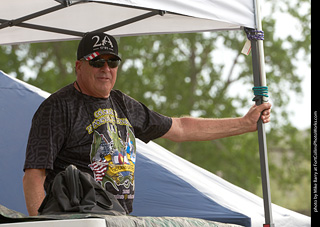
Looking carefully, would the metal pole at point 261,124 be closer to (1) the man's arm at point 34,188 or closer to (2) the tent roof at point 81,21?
(2) the tent roof at point 81,21

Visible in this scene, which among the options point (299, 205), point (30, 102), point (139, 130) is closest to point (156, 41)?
point (299, 205)

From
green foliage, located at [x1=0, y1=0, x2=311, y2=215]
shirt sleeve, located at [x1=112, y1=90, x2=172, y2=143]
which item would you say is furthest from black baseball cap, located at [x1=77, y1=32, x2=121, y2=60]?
green foliage, located at [x1=0, y1=0, x2=311, y2=215]

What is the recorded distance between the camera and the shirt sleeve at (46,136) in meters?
3.71

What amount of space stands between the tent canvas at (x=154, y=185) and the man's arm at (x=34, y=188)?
5.55 feet

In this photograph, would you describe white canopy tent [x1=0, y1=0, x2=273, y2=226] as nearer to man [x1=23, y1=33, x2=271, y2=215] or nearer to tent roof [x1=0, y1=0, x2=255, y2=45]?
tent roof [x1=0, y1=0, x2=255, y2=45]

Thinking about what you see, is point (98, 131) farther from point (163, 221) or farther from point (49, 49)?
point (49, 49)

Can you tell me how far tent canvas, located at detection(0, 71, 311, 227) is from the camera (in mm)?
5375

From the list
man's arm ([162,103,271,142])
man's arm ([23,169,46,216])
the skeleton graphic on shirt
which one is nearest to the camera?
man's arm ([23,169,46,216])

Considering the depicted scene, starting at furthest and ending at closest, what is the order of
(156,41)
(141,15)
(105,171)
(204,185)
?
(156,41), (204,185), (141,15), (105,171)

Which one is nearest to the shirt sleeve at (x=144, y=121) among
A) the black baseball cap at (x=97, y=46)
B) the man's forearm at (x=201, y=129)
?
the man's forearm at (x=201, y=129)

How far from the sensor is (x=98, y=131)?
3857 mm

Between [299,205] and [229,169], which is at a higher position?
[229,169]

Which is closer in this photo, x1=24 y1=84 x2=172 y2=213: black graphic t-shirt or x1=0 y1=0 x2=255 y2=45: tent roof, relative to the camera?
x1=24 y1=84 x2=172 y2=213: black graphic t-shirt

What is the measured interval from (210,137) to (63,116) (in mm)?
1136
